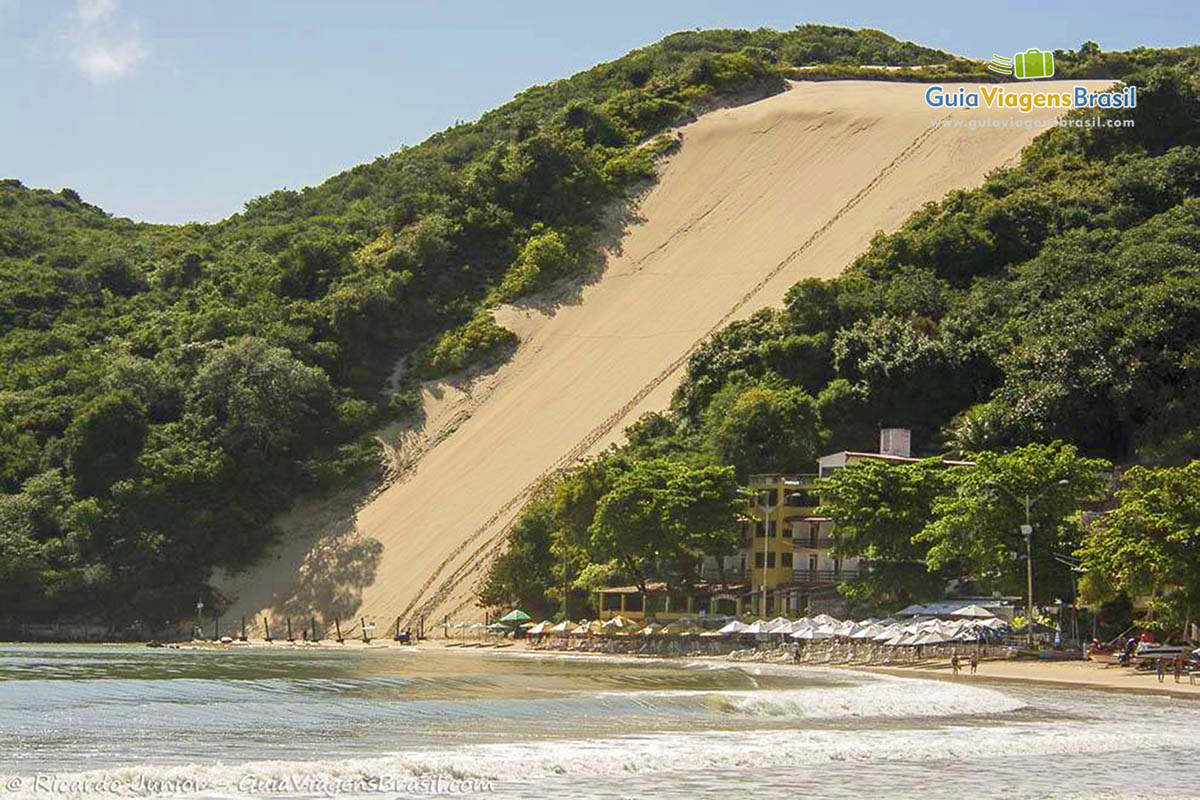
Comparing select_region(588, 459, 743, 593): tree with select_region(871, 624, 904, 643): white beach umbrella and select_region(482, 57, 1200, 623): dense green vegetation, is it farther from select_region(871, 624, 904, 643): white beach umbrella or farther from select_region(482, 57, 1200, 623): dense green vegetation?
select_region(871, 624, 904, 643): white beach umbrella

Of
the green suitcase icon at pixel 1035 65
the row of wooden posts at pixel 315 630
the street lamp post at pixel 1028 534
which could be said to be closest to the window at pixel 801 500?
the street lamp post at pixel 1028 534

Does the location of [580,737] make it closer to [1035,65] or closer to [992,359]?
[992,359]

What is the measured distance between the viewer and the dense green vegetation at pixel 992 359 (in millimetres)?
53031

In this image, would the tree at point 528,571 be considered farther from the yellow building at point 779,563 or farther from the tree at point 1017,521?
the tree at point 1017,521

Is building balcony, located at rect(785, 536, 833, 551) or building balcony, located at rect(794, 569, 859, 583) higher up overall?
building balcony, located at rect(785, 536, 833, 551)

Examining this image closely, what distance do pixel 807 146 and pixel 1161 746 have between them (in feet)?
266

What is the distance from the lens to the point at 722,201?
98375mm

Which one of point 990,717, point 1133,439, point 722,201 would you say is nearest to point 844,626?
point 1133,439

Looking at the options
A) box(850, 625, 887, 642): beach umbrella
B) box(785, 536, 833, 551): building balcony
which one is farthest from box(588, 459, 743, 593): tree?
box(850, 625, 887, 642): beach umbrella

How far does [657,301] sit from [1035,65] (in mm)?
47718

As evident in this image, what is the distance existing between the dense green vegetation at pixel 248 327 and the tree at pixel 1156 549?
43.6 metres

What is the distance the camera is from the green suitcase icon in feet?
390

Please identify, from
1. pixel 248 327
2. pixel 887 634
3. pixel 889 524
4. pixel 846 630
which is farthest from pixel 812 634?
pixel 248 327

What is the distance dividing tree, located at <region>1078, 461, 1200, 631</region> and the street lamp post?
2364mm
